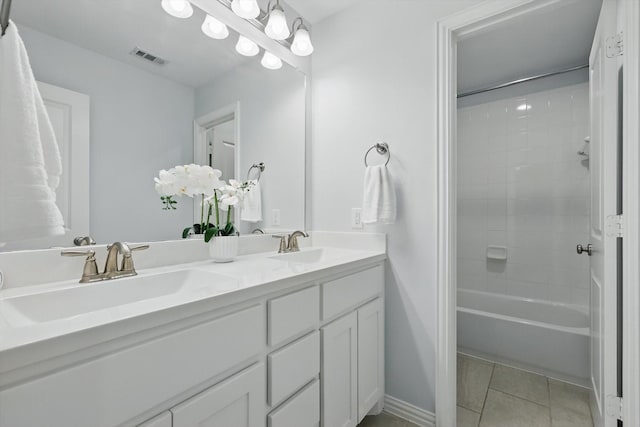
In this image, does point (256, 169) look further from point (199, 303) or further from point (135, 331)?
point (135, 331)

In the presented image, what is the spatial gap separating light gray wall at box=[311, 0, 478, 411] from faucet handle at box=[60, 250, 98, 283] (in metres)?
1.21

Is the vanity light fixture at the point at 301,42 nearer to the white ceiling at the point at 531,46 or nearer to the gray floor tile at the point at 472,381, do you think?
the white ceiling at the point at 531,46

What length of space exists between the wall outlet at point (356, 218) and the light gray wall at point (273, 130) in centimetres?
34

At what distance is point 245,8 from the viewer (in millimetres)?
1449

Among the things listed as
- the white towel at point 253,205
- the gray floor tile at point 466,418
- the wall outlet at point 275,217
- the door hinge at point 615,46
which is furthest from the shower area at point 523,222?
the white towel at point 253,205

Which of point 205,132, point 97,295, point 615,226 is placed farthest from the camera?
point 205,132

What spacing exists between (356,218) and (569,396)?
5.38ft

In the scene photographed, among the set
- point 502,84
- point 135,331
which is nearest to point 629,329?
point 135,331

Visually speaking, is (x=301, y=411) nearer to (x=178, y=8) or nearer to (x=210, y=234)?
(x=210, y=234)

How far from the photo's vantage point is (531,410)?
1635 mm

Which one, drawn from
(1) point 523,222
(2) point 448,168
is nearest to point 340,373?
(2) point 448,168

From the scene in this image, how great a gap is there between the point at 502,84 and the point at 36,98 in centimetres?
312

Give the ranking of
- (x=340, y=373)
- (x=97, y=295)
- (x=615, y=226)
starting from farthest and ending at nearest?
(x=340, y=373)
(x=615, y=226)
(x=97, y=295)

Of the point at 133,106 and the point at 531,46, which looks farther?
the point at 531,46
